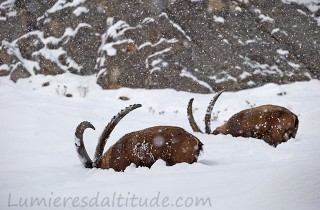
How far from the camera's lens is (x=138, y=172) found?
335cm

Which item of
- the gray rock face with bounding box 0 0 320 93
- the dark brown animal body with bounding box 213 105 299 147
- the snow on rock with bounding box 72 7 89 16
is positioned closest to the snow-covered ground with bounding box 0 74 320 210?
the dark brown animal body with bounding box 213 105 299 147

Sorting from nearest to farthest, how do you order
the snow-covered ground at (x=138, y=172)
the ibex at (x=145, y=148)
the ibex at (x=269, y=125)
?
the snow-covered ground at (x=138, y=172) < the ibex at (x=145, y=148) < the ibex at (x=269, y=125)

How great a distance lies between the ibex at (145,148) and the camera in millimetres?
3746

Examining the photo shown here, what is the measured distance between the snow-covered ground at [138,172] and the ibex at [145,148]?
16 cm

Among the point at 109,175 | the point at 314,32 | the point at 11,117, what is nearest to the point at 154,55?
the point at 314,32

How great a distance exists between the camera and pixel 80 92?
43.1 ft

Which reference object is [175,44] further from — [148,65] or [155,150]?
[155,150]

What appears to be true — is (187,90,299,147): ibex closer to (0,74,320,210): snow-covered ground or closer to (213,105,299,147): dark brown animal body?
(213,105,299,147): dark brown animal body

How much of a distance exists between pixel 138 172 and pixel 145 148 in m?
0.51

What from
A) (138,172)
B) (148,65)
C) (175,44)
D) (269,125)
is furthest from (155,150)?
(175,44)

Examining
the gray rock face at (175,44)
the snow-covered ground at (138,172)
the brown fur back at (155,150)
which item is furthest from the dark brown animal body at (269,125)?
the gray rock face at (175,44)

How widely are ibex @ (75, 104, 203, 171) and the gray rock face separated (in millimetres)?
9235

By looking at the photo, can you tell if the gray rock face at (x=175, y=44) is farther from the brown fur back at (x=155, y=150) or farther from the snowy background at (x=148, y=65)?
the brown fur back at (x=155, y=150)

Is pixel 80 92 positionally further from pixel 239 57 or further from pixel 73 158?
pixel 73 158
